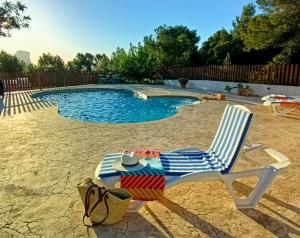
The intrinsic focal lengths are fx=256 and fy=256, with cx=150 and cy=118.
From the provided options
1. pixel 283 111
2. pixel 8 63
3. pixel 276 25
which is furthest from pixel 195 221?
pixel 8 63

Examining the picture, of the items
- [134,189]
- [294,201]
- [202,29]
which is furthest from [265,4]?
[202,29]

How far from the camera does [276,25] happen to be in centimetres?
1155

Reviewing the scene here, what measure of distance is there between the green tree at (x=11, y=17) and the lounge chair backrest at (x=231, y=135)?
51.1ft

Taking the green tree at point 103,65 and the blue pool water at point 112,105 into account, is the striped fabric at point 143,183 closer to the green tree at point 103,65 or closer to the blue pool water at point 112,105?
the blue pool water at point 112,105

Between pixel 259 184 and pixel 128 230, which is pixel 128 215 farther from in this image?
pixel 259 184

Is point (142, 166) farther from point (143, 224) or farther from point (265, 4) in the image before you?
point (265, 4)

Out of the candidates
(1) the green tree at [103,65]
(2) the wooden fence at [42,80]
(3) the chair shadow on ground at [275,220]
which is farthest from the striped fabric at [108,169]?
(1) the green tree at [103,65]

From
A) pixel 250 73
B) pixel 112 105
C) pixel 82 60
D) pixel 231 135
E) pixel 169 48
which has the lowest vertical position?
pixel 112 105

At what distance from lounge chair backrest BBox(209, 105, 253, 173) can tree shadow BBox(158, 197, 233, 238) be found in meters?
0.65

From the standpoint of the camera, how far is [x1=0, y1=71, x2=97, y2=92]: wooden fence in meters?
17.1

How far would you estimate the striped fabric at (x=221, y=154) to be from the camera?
314 cm

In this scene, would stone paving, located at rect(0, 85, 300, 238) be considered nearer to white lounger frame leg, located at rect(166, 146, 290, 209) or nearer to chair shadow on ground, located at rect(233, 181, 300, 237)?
chair shadow on ground, located at rect(233, 181, 300, 237)

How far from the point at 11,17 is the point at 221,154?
52.5 ft

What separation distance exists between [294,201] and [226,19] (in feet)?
77.1
